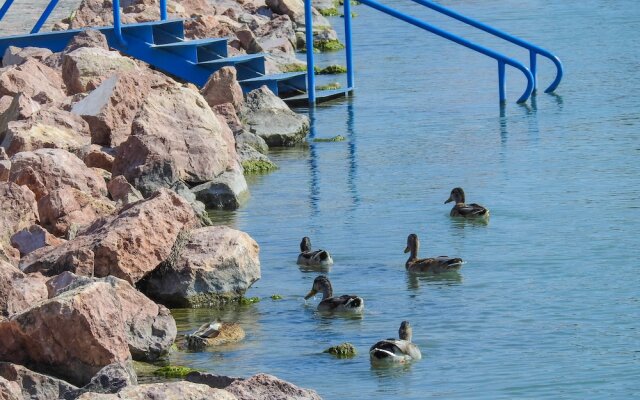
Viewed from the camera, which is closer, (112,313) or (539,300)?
(112,313)

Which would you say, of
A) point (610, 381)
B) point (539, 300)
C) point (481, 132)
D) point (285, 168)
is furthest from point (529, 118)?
point (610, 381)

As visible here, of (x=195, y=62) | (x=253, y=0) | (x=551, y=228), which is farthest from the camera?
(x=253, y=0)

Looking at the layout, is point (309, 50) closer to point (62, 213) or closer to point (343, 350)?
point (62, 213)

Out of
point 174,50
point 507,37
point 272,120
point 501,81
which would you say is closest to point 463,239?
point 272,120

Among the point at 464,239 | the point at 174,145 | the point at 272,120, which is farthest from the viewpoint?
the point at 272,120

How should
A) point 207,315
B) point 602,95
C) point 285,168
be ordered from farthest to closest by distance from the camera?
point 602,95 → point 285,168 → point 207,315

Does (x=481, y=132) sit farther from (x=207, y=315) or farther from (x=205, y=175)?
(x=207, y=315)

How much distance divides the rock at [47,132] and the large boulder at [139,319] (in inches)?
209

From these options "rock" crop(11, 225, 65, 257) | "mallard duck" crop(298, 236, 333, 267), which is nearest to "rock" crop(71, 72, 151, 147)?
"mallard duck" crop(298, 236, 333, 267)

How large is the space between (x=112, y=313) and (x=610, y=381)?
10.7ft

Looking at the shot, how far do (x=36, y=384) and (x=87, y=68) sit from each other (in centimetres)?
1139

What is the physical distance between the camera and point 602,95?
2367cm

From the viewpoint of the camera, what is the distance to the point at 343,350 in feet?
33.0

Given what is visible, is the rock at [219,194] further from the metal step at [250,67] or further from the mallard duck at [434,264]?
the metal step at [250,67]
